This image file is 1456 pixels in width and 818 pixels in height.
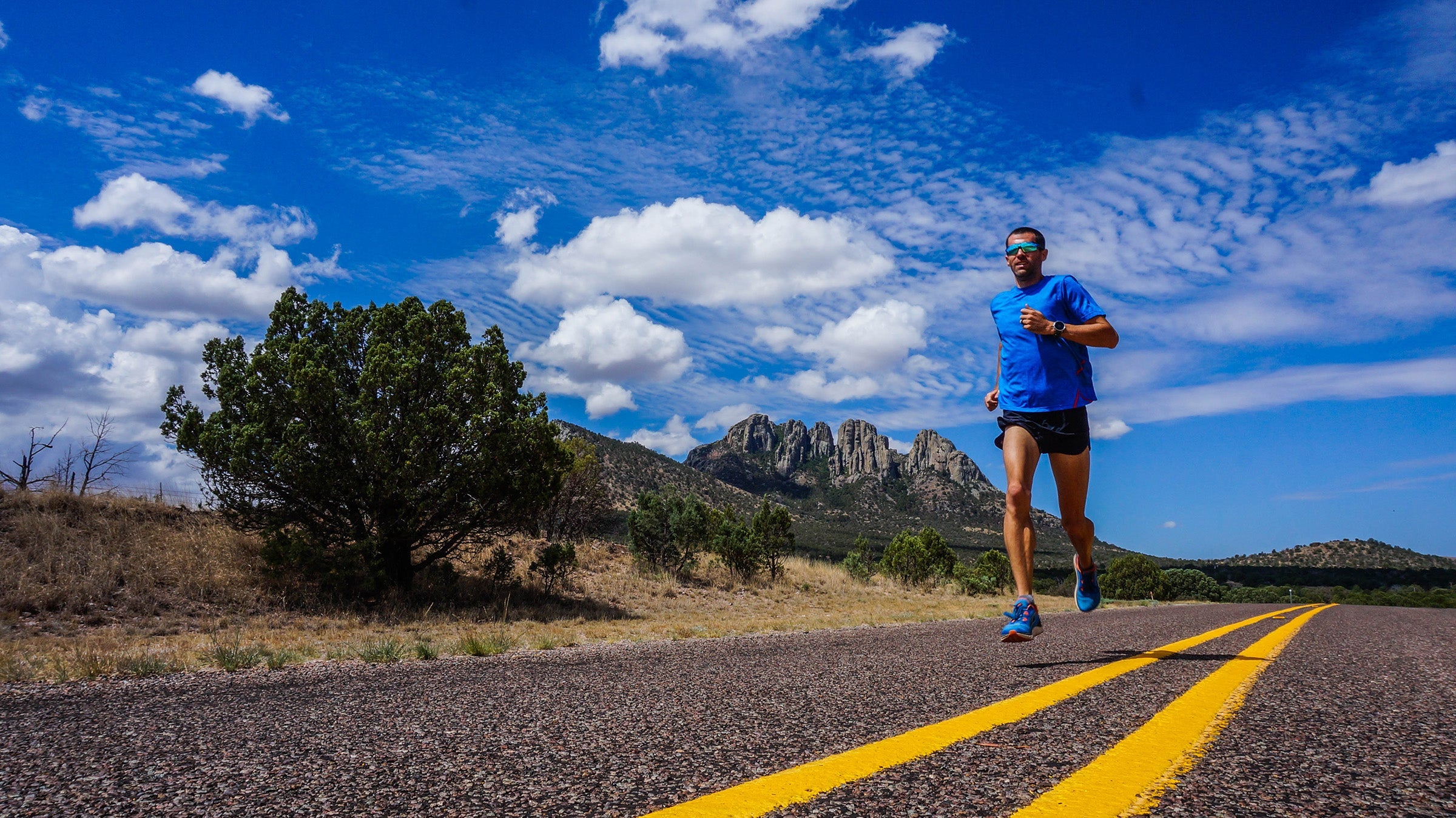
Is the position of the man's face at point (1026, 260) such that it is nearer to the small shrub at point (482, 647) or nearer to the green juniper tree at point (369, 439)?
the small shrub at point (482, 647)

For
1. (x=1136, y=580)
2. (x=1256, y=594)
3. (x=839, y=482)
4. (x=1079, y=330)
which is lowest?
(x=1256, y=594)

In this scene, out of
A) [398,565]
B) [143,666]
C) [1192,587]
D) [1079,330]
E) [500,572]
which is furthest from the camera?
[1192,587]

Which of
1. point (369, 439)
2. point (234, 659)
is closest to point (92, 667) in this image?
point (234, 659)

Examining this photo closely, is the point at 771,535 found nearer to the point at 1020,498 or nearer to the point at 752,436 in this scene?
the point at 1020,498

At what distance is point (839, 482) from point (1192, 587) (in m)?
91.2

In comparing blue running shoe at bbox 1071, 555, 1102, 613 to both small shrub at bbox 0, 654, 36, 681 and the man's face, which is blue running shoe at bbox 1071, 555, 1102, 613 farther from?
small shrub at bbox 0, 654, 36, 681

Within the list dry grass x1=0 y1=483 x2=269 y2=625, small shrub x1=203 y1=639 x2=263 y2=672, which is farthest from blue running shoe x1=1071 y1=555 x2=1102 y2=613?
dry grass x1=0 y1=483 x2=269 y2=625

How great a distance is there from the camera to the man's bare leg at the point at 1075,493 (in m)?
4.10

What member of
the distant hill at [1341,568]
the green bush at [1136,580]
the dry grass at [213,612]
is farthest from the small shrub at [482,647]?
the distant hill at [1341,568]

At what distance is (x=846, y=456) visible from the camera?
159750mm

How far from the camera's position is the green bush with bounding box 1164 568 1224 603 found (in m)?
54.0

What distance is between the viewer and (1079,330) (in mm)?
3854

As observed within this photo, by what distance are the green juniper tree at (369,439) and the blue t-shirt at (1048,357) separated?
10.6 meters

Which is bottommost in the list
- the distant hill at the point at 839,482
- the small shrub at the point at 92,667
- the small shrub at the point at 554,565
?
the small shrub at the point at 92,667
